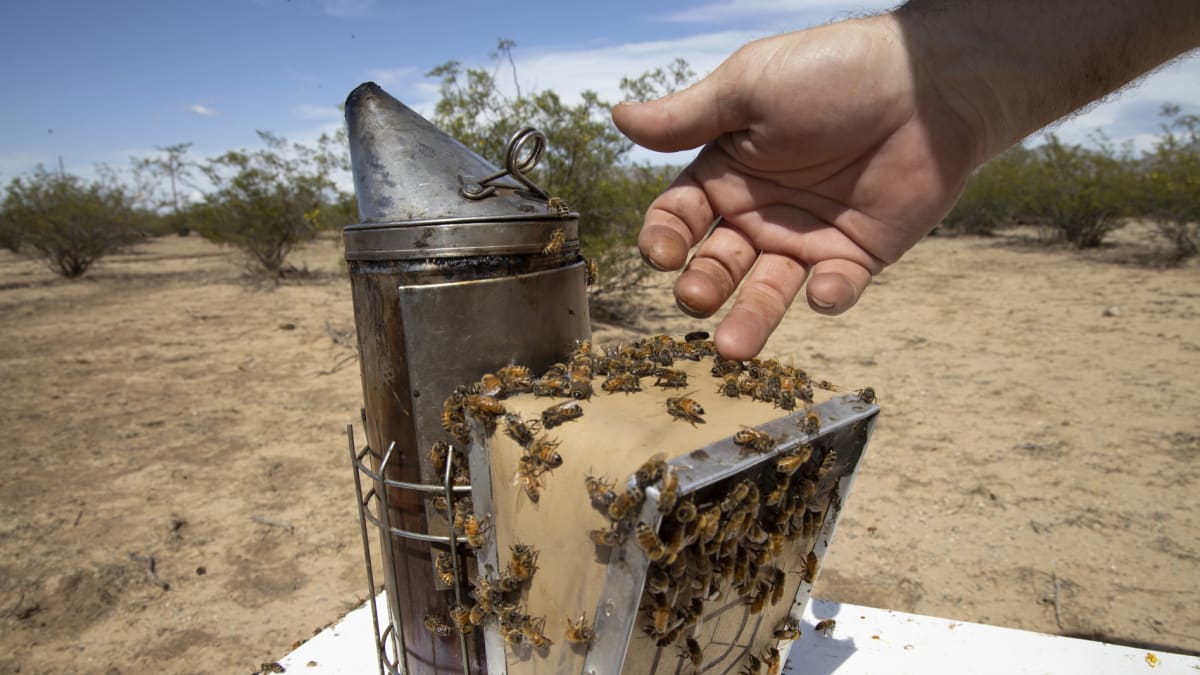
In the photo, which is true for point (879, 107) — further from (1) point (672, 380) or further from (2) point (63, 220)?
(2) point (63, 220)

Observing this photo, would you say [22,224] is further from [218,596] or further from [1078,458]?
[1078,458]

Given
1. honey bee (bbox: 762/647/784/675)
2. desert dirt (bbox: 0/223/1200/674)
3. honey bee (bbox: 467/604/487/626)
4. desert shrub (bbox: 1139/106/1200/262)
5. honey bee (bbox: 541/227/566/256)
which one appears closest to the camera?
honey bee (bbox: 467/604/487/626)

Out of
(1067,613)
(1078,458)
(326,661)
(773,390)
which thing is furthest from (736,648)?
(1078,458)

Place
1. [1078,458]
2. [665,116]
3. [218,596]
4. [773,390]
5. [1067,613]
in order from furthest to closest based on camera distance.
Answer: [1078,458]
[218,596]
[1067,613]
[665,116]
[773,390]

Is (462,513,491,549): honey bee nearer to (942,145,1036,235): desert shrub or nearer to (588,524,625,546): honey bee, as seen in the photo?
(588,524,625,546): honey bee

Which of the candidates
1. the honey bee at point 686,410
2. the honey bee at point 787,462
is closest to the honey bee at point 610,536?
the honey bee at point 686,410

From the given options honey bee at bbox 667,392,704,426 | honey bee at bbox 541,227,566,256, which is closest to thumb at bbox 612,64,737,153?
honey bee at bbox 541,227,566,256

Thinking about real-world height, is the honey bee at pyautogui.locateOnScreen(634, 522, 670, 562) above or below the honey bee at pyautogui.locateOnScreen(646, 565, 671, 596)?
above

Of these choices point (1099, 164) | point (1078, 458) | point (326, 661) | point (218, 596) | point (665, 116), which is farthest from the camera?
point (1099, 164)
